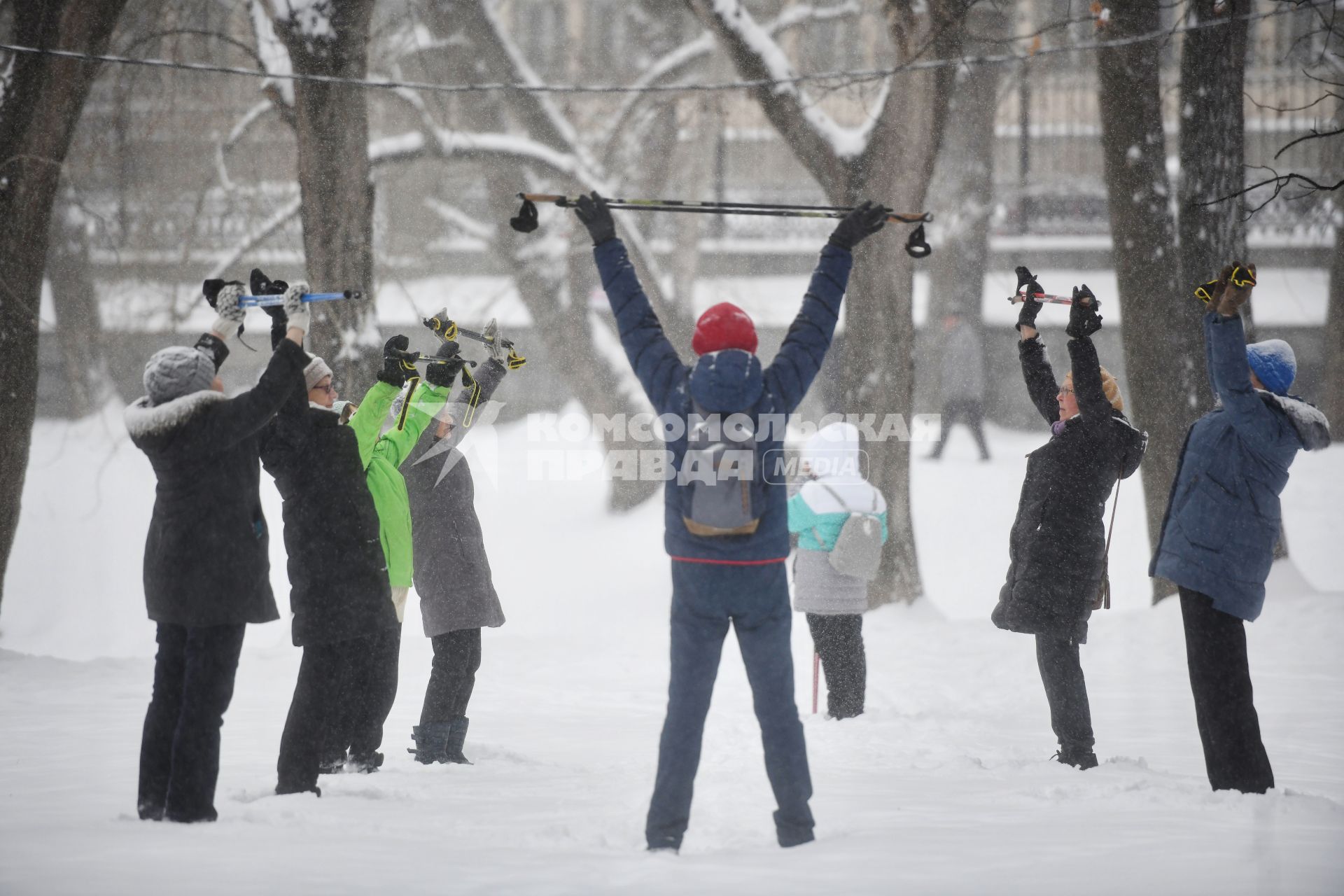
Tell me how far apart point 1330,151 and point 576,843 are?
10.7 metres

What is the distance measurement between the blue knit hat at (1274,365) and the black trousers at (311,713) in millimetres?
3060

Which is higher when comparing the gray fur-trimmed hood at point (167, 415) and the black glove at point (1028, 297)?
the black glove at point (1028, 297)

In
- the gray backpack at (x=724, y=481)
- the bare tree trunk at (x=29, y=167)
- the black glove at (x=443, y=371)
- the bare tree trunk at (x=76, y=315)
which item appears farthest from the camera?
the bare tree trunk at (x=76, y=315)

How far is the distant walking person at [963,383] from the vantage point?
13.4m

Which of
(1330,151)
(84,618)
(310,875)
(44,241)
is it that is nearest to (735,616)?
(310,875)

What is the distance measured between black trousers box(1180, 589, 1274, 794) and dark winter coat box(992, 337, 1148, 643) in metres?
0.67

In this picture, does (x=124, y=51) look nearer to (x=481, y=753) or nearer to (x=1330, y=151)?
(x=481, y=753)

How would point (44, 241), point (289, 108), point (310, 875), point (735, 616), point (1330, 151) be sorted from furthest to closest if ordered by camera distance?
point (1330, 151)
point (289, 108)
point (44, 241)
point (735, 616)
point (310, 875)

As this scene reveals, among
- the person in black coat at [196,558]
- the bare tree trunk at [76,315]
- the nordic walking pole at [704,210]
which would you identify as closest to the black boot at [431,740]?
the person in black coat at [196,558]

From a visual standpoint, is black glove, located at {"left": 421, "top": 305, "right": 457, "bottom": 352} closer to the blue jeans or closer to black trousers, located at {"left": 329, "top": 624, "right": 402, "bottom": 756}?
black trousers, located at {"left": 329, "top": 624, "right": 402, "bottom": 756}

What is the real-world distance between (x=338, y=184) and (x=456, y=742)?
423 cm

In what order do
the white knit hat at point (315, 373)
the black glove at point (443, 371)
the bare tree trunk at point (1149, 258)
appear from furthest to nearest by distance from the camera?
the bare tree trunk at point (1149, 258) < the black glove at point (443, 371) < the white knit hat at point (315, 373)

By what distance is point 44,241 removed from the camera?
23.7ft

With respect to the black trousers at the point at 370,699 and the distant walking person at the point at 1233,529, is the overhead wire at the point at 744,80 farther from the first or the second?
the black trousers at the point at 370,699
